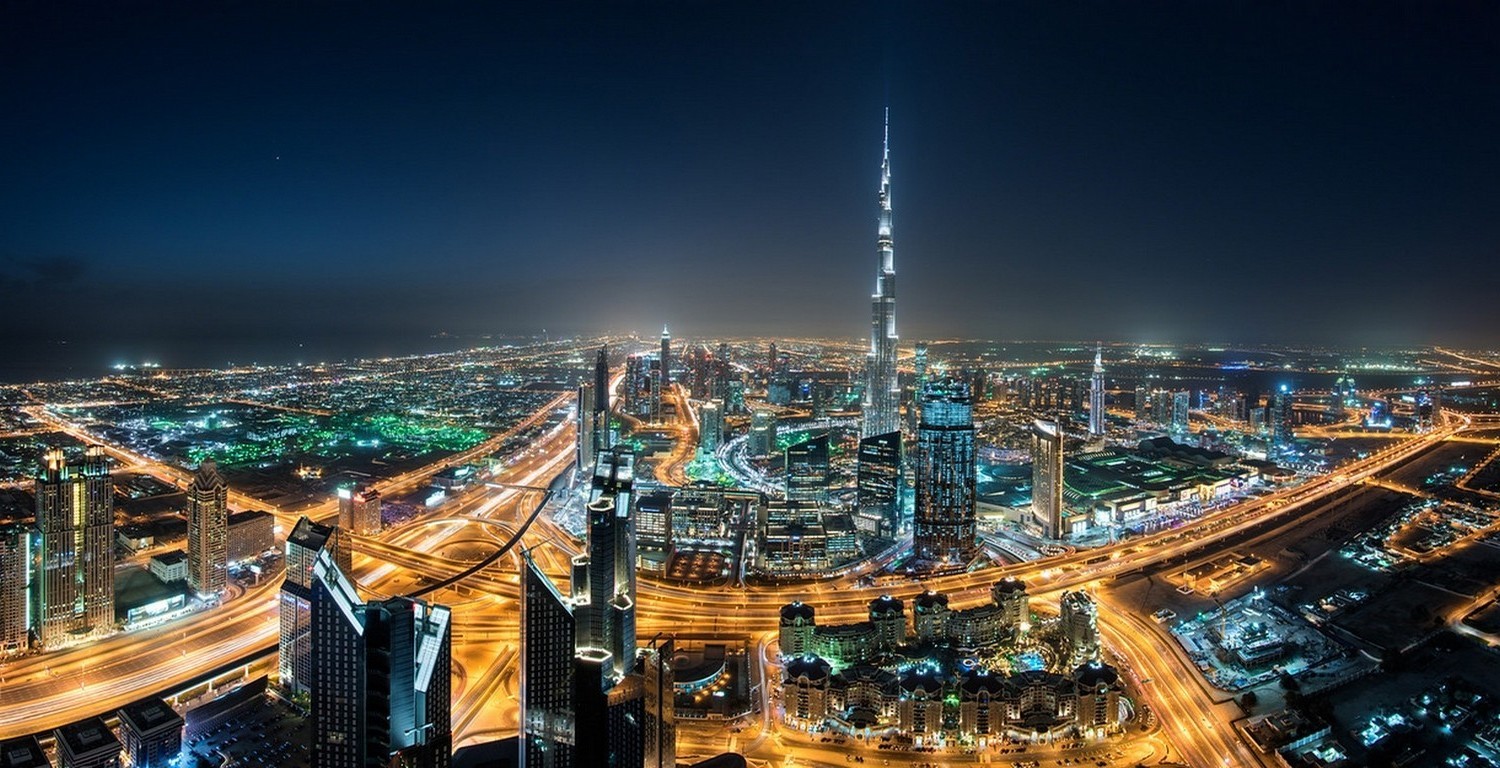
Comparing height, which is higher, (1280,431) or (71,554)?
(1280,431)

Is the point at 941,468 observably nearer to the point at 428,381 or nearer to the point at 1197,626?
the point at 1197,626

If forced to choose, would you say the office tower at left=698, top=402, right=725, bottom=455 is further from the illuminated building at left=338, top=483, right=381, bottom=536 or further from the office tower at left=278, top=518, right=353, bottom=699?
the office tower at left=278, top=518, right=353, bottom=699

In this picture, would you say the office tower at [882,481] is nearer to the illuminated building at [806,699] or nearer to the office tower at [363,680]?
the illuminated building at [806,699]

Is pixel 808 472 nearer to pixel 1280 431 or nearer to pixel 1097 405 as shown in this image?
pixel 1097 405

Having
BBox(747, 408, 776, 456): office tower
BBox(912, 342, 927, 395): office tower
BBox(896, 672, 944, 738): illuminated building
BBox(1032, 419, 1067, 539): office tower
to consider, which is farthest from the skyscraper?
BBox(912, 342, 927, 395): office tower

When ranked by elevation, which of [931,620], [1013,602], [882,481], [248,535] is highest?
[882,481]

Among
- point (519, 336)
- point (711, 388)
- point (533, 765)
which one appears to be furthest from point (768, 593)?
point (519, 336)

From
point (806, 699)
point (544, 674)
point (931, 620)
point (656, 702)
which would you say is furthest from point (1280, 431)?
point (544, 674)
